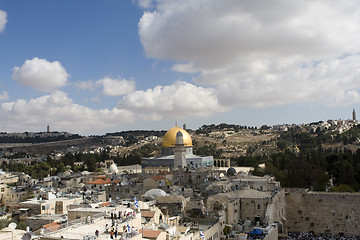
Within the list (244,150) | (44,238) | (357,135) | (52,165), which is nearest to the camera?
(44,238)

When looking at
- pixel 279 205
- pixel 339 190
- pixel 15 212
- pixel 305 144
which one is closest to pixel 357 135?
pixel 305 144

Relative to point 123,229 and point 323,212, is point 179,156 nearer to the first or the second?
point 323,212

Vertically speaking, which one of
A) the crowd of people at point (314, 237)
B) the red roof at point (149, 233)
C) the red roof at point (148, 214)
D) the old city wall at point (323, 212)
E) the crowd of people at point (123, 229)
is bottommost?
the crowd of people at point (314, 237)

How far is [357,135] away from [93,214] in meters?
74.0

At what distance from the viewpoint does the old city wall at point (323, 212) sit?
2978 cm

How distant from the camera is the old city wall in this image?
29781 millimetres

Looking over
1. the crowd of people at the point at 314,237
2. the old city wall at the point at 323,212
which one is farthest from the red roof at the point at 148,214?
the old city wall at the point at 323,212

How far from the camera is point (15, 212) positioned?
23219 millimetres

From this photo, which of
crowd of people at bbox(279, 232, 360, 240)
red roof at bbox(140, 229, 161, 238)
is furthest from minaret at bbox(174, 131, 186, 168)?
red roof at bbox(140, 229, 161, 238)

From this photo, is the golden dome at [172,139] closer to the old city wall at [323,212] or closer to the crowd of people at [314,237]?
the old city wall at [323,212]

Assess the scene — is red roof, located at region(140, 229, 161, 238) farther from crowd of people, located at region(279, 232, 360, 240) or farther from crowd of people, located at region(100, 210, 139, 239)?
crowd of people, located at region(279, 232, 360, 240)

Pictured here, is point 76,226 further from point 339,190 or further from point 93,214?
point 339,190

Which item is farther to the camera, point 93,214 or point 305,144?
point 305,144

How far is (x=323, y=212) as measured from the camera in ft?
100
